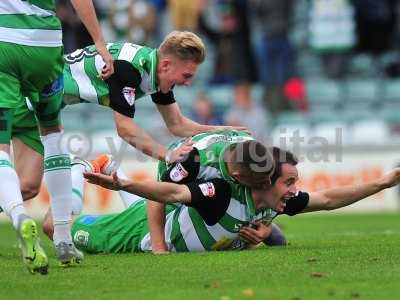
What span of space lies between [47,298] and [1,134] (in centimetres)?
130

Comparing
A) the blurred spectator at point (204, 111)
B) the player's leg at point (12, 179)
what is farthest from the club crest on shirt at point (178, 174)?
the blurred spectator at point (204, 111)

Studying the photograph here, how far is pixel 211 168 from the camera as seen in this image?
818cm

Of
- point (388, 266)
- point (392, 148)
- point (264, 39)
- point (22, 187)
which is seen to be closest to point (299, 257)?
point (388, 266)

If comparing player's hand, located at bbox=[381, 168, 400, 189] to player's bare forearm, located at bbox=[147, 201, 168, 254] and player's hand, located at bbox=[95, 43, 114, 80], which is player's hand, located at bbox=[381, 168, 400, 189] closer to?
player's bare forearm, located at bbox=[147, 201, 168, 254]

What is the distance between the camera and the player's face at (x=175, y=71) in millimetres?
8664

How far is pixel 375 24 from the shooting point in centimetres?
1933

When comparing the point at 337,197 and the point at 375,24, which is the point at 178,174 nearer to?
the point at 337,197

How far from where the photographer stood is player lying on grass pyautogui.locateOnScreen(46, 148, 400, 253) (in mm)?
7941

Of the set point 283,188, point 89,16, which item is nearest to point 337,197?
point 283,188

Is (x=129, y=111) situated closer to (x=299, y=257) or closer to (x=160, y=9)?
(x=299, y=257)

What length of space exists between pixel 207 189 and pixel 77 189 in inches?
64.7

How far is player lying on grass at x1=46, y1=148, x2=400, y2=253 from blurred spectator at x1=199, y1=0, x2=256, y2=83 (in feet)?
33.8

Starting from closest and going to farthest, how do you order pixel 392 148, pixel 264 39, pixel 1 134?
pixel 1 134
pixel 392 148
pixel 264 39

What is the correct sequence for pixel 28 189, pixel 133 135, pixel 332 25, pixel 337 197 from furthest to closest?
pixel 332 25, pixel 28 189, pixel 133 135, pixel 337 197
